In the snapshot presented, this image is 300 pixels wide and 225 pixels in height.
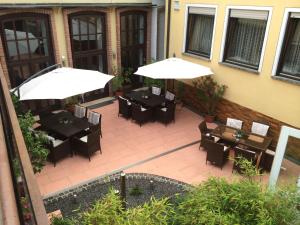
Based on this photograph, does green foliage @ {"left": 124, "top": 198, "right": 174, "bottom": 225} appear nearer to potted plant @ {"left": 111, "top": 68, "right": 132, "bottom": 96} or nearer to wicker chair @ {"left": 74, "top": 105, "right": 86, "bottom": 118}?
wicker chair @ {"left": 74, "top": 105, "right": 86, "bottom": 118}

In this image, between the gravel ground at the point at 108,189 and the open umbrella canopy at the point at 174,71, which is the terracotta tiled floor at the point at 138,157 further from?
the open umbrella canopy at the point at 174,71

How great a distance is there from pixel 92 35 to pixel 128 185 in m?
7.30

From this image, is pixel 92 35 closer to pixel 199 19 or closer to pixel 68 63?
pixel 68 63

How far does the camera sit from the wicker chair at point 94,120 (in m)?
9.33

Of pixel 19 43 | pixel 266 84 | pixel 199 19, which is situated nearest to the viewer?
pixel 266 84

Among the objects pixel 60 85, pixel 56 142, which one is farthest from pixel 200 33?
pixel 56 142

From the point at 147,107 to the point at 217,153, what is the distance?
12.7ft

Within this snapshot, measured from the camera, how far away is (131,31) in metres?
13.3

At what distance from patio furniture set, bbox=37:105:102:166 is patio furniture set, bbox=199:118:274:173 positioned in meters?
3.58

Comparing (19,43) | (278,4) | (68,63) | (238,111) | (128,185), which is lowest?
(128,185)

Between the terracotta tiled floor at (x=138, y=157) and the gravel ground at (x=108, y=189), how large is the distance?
35 cm

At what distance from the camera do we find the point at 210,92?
11.2 m

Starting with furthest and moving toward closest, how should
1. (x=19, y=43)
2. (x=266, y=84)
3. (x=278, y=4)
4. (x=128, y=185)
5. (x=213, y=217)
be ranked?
1. (x=19, y=43)
2. (x=266, y=84)
3. (x=278, y=4)
4. (x=128, y=185)
5. (x=213, y=217)

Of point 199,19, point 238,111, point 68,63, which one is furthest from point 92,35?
point 238,111
